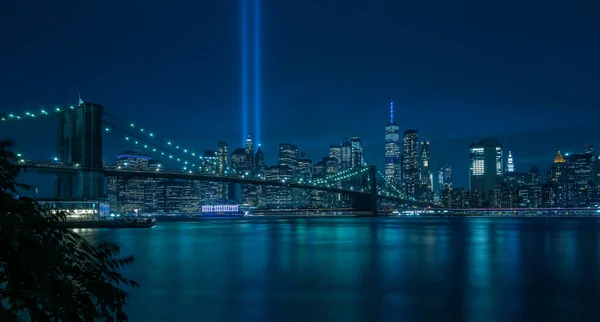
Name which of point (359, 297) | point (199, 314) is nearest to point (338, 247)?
point (359, 297)

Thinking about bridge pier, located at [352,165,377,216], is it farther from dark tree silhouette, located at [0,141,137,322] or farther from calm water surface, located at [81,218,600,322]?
dark tree silhouette, located at [0,141,137,322]

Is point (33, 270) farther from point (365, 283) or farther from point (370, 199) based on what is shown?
point (370, 199)

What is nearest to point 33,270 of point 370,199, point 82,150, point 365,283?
point 365,283

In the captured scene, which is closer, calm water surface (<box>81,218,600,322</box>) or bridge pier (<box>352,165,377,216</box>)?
calm water surface (<box>81,218,600,322</box>)

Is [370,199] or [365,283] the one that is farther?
[370,199]

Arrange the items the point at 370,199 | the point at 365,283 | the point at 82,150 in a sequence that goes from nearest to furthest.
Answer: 1. the point at 365,283
2. the point at 82,150
3. the point at 370,199

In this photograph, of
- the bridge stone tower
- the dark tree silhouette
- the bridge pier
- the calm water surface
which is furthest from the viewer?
→ the bridge pier

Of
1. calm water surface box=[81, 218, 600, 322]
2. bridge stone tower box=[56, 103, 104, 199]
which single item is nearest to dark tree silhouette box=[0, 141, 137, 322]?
calm water surface box=[81, 218, 600, 322]
